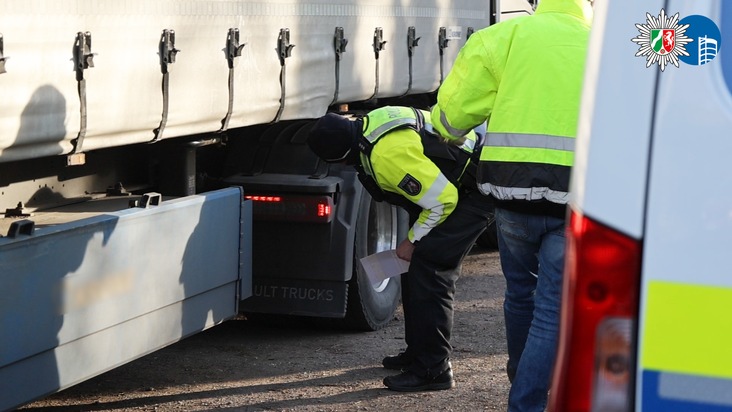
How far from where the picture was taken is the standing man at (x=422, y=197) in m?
5.54

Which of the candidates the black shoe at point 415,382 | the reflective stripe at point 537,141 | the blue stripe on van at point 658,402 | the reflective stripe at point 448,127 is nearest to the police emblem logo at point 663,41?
the blue stripe on van at point 658,402

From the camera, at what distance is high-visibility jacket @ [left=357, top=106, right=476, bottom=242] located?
5508 millimetres

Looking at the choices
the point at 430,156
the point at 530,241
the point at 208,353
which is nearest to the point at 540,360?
the point at 530,241

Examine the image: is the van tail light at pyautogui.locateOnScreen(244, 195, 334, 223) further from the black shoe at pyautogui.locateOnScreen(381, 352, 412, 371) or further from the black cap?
→ the black shoe at pyautogui.locateOnScreen(381, 352, 412, 371)

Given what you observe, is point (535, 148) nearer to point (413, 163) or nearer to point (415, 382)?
point (413, 163)

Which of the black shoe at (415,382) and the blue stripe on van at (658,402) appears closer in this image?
the blue stripe on van at (658,402)

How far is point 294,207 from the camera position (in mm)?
6328

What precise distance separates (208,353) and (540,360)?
271cm

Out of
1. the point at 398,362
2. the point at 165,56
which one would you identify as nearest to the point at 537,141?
the point at 165,56

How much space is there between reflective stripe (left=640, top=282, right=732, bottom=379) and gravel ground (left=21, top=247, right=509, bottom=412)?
3376 millimetres

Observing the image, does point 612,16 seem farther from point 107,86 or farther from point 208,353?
point 208,353

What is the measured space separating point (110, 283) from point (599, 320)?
108 inches

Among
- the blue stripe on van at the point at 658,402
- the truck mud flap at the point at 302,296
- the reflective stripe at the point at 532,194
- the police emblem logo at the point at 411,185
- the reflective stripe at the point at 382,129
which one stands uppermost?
the reflective stripe at the point at 382,129

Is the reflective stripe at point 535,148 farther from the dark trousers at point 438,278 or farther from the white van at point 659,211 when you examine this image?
the white van at point 659,211
